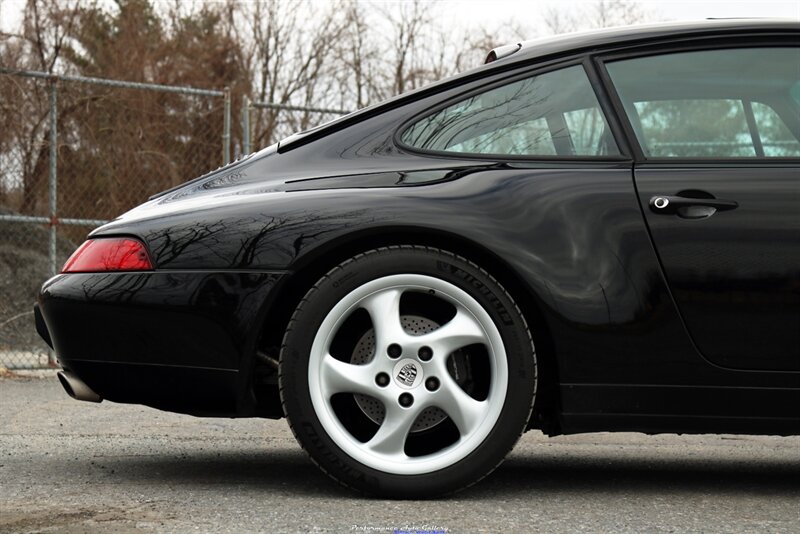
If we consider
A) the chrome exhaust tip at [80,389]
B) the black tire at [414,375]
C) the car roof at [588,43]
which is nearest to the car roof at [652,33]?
the car roof at [588,43]

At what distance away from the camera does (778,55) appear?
3.34 meters

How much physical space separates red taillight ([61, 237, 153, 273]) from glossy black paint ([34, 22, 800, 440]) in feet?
0.12

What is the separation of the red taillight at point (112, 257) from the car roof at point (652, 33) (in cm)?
127

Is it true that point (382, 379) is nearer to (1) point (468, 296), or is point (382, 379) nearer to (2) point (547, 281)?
(1) point (468, 296)

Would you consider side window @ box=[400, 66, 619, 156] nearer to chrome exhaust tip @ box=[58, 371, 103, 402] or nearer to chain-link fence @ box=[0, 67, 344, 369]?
chrome exhaust tip @ box=[58, 371, 103, 402]

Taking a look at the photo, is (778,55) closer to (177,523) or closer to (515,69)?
(515,69)

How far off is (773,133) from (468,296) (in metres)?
1.12

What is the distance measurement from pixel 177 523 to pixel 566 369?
1146 mm

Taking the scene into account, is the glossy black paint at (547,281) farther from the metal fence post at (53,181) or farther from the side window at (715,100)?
the metal fence post at (53,181)

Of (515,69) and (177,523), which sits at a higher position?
(515,69)

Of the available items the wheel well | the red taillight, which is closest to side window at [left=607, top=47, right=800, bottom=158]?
the wheel well

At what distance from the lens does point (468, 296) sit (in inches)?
118

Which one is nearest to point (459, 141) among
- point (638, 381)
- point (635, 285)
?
point (635, 285)

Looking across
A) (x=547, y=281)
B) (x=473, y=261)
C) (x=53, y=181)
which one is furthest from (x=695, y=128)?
(x=53, y=181)
